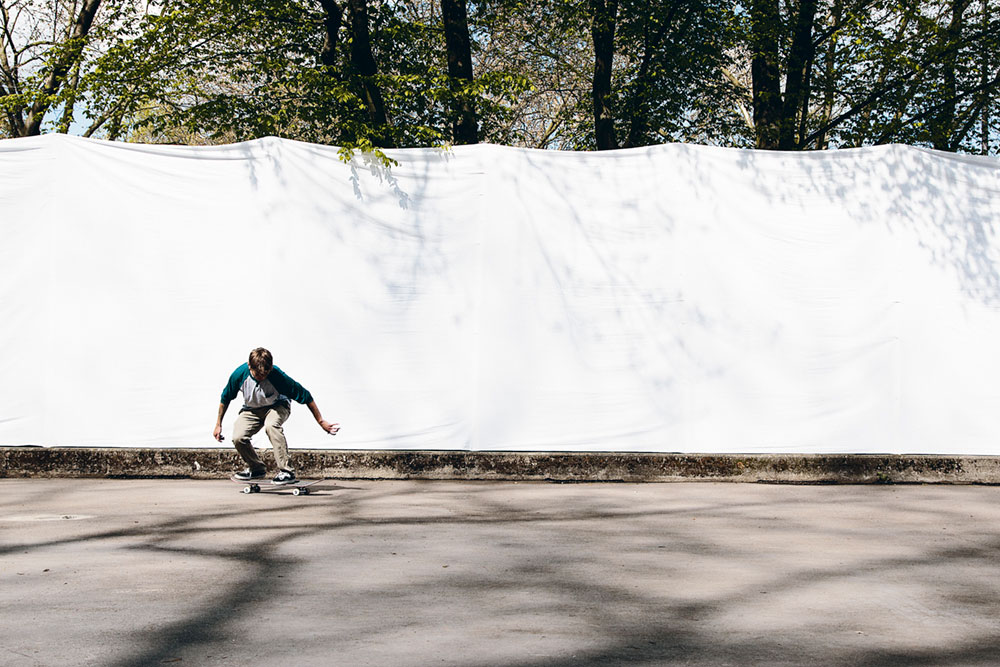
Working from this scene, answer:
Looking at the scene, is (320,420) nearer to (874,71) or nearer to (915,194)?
(915,194)

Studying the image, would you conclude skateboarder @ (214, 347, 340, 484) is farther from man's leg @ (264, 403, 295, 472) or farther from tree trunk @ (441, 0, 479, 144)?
tree trunk @ (441, 0, 479, 144)

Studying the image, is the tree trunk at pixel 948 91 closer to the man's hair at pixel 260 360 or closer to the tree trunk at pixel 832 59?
the tree trunk at pixel 832 59

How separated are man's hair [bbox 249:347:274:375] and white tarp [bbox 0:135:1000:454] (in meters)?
0.77

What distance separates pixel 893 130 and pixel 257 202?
9.38 m

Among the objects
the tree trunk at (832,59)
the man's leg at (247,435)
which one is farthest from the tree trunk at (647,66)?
the man's leg at (247,435)

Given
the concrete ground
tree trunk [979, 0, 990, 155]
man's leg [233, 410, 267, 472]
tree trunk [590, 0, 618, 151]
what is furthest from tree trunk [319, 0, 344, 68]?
tree trunk [979, 0, 990, 155]

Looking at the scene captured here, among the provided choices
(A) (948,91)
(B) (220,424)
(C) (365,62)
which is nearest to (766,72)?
(A) (948,91)

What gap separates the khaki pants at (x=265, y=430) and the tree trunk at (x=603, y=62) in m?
8.55

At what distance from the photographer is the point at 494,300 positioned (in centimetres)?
1027

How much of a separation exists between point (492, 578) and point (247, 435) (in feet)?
13.6

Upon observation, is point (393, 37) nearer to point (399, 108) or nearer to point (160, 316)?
point (399, 108)

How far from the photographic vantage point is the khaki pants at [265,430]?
9273mm

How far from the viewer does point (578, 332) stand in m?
10.3

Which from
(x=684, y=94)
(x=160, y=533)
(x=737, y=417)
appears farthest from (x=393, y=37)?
(x=160, y=533)
